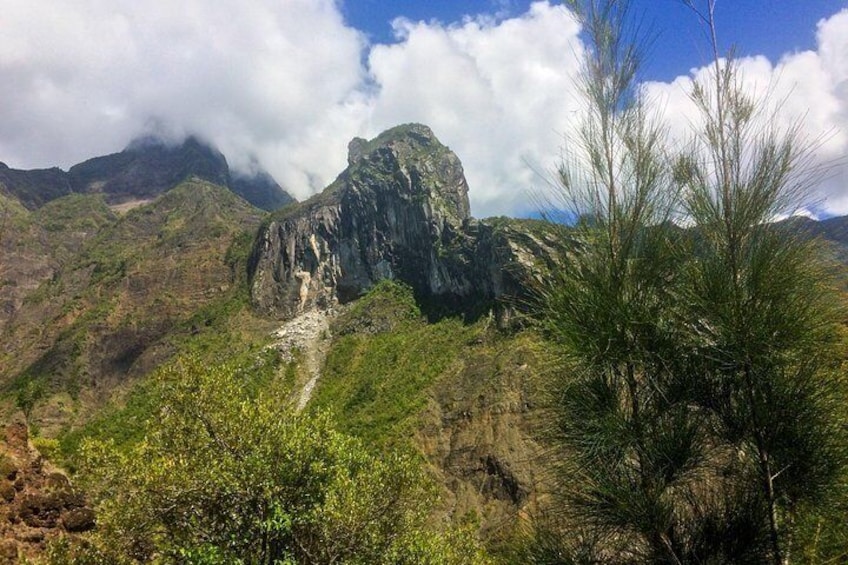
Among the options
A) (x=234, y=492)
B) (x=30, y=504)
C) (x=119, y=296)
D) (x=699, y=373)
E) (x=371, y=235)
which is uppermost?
(x=371, y=235)

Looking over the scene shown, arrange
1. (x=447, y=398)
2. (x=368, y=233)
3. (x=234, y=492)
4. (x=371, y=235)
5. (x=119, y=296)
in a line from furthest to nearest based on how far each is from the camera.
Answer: (x=119, y=296)
(x=368, y=233)
(x=371, y=235)
(x=447, y=398)
(x=234, y=492)

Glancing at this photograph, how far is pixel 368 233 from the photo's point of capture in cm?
12631

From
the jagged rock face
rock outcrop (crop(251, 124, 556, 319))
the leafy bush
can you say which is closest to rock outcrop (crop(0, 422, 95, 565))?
the leafy bush

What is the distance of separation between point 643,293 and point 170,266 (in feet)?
501

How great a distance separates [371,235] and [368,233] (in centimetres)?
103

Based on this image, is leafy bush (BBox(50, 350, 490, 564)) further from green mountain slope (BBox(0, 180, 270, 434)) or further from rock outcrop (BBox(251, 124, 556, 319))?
green mountain slope (BBox(0, 180, 270, 434))

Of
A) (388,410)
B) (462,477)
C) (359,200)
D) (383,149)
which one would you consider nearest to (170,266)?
(359,200)

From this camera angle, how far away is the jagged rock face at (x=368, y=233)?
117750 millimetres

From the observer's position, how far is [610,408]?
5.14 meters

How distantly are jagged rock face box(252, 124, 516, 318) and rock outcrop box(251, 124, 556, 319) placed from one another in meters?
0.25

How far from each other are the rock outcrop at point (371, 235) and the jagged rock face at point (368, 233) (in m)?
0.25

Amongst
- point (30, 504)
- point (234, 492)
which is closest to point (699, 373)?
point (234, 492)

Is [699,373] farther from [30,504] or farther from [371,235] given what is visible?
[371,235]

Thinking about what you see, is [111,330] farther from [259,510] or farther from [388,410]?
[259,510]
